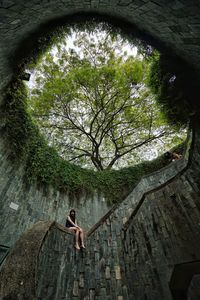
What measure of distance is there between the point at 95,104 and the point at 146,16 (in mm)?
8597

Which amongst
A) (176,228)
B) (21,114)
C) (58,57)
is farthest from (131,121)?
(176,228)

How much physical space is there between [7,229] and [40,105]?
318 inches

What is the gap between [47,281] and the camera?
3344 mm

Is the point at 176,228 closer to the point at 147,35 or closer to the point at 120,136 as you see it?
the point at 147,35

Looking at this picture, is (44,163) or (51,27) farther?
(44,163)

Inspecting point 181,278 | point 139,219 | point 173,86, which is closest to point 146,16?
point 173,86

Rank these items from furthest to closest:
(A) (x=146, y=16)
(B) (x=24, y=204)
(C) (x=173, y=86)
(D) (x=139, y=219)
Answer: (B) (x=24, y=204), (C) (x=173, y=86), (D) (x=139, y=219), (A) (x=146, y=16)

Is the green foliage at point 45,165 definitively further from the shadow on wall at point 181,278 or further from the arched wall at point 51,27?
the shadow on wall at point 181,278

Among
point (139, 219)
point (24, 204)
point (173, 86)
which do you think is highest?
point (173, 86)

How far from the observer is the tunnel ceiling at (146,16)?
278 cm

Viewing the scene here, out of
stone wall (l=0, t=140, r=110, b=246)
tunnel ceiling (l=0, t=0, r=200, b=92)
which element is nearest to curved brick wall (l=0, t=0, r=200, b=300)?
tunnel ceiling (l=0, t=0, r=200, b=92)

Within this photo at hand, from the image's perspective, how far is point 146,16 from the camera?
3.65 metres

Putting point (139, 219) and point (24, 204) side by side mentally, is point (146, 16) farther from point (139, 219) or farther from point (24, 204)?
point (24, 204)

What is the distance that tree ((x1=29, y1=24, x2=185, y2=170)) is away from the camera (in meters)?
10.9
